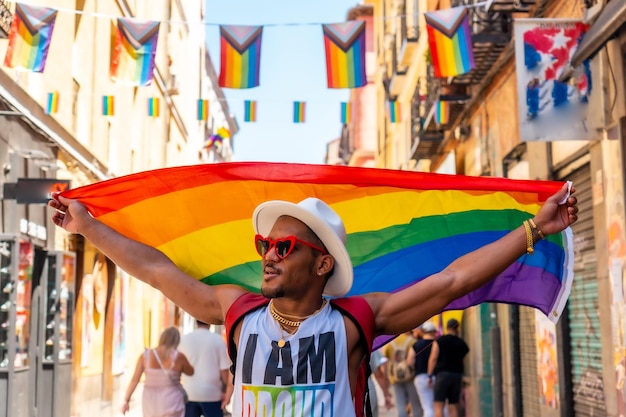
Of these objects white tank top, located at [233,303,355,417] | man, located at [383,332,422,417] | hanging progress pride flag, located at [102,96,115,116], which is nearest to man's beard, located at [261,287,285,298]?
white tank top, located at [233,303,355,417]

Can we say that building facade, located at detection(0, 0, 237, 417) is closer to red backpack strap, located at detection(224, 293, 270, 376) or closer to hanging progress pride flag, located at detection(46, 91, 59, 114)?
hanging progress pride flag, located at detection(46, 91, 59, 114)

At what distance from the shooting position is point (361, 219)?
4.65 metres

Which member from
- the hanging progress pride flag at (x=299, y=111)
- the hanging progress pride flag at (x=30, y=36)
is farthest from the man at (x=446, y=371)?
the hanging progress pride flag at (x=30, y=36)

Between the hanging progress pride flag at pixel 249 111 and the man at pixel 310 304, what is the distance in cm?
1365

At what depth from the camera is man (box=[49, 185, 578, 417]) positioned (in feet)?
11.7

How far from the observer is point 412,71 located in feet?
94.3

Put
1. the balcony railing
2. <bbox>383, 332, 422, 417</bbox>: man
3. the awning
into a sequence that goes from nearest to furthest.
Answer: the awning → the balcony railing → <bbox>383, 332, 422, 417</bbox>: man

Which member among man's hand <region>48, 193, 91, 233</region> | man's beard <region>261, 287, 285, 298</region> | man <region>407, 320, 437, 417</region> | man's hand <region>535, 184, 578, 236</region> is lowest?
man <region>407, 320, 437, 417</region>

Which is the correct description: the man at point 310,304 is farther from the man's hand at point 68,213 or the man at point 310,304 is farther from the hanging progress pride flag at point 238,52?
the hanging progress pride flag at point 238,52

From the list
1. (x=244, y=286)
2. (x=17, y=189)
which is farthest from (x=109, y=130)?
(x=244, y=286)

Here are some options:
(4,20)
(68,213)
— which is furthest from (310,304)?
(4,20)

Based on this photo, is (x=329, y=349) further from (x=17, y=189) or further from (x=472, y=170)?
(x=472, y=170)

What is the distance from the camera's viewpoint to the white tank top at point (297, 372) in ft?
11.6

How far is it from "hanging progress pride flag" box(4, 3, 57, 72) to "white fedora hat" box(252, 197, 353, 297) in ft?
32.5
